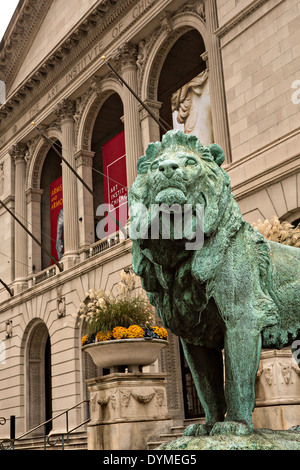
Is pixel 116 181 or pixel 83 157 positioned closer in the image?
pixel 116 181

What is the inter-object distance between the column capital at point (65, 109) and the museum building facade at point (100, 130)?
5 centimetres

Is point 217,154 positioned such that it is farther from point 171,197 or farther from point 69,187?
point 69,187

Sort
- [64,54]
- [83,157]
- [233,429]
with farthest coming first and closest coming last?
[64,54], [83,157], [233,429]

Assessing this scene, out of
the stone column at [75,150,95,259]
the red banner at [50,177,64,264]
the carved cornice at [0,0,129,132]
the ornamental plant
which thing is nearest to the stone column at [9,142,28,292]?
the red banner at [50,177,64,264]

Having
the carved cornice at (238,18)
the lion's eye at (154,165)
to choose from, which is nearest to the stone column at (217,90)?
the carved cornice at (238,18)

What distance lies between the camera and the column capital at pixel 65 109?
31.3 meters

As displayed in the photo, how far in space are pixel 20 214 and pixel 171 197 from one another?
104 ft

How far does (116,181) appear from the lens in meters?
27.6

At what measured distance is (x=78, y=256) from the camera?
29031 millimetres

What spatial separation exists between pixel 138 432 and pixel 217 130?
542 inches

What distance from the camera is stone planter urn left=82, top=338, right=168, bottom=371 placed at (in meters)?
9.16

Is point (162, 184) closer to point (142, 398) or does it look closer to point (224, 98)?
point (142, 398)

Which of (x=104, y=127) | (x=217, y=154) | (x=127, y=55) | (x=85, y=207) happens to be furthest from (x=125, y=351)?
(x=104, y=127)

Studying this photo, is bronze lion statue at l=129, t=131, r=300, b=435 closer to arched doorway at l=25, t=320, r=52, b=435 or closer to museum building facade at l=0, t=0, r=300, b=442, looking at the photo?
museum building facade at l=0, t=0, r=300, b=442
